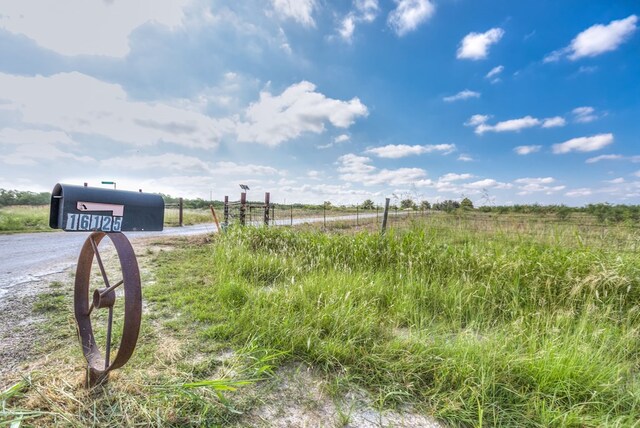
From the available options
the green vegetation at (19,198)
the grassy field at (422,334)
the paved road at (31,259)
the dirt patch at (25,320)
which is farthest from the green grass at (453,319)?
the green vegetation at (19,198)

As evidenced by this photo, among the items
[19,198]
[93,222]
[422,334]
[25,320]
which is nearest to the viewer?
[93,222]

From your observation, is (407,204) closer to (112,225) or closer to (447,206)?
(447,206)

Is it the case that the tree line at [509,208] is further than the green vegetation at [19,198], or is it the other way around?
the green vegetation at [19,198]

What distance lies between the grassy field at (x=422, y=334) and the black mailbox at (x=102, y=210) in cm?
95

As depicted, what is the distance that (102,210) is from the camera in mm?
1471

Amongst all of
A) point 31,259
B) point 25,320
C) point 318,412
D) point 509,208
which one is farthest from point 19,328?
point 509,208

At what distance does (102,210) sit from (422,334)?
2425 mm

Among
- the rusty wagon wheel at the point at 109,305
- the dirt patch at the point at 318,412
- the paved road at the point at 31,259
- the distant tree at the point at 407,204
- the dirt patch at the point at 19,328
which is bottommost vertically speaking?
the dirt patch at the point at 318,412

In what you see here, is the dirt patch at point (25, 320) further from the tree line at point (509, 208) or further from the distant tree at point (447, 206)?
the distant tree at point (447, 206)

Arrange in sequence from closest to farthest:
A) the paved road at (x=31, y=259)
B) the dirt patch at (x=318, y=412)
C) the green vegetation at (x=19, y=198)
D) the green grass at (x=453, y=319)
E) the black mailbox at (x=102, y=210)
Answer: the black mailbox at (x=102, y=210)
the dirt patch at (x=318, y=412)
the green grass at (x=453, y=319)
the paved road at (x=31, y=259)
the green vegetation at (x=19, y=198)

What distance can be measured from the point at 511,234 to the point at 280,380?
15.3ft

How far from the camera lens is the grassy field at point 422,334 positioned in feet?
5.40

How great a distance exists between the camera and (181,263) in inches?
201

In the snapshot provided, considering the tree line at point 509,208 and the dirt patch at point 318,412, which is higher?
the tree line at point 509,208
